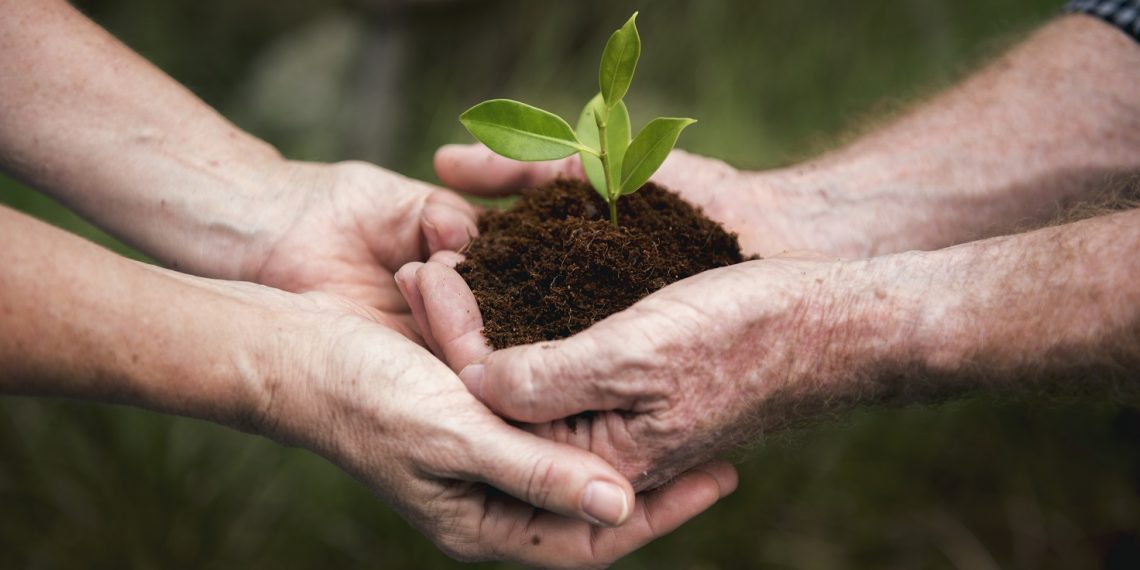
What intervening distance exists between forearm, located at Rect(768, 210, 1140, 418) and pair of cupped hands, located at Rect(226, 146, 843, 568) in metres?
0.09

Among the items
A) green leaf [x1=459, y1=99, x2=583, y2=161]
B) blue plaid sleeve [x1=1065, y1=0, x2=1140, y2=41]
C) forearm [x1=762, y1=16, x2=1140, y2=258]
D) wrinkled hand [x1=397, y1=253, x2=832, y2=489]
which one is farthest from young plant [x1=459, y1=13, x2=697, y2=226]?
blue plaid sleeve [x1=1065, y1=0, x2=1140, y2=41]

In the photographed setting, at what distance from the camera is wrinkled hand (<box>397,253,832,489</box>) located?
1.13 m

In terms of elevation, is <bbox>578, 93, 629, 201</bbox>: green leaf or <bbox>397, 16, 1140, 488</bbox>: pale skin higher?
<bbox>578, 93, 629, 201</bbox>: green leaf

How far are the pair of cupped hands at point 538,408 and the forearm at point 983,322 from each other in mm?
87

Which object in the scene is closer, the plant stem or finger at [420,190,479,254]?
the plant stem

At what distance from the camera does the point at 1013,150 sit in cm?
179

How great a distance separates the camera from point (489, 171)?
166 centimetres

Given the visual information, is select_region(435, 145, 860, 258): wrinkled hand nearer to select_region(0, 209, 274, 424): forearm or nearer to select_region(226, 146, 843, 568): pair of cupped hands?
select_region(226, 146, 843, 568): pair of cupped hands

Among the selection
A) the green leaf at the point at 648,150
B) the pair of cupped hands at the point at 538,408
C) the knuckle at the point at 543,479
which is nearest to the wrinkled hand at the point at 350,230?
the pair of cupped hands at the point at 538,408

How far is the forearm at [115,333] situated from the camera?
1030 mm

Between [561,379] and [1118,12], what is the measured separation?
64.1 inches

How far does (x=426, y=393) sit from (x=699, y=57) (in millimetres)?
2347

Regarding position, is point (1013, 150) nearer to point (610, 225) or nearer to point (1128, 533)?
point (610, 225)

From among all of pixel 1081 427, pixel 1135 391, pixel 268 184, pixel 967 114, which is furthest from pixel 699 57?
pixel 1135 391
